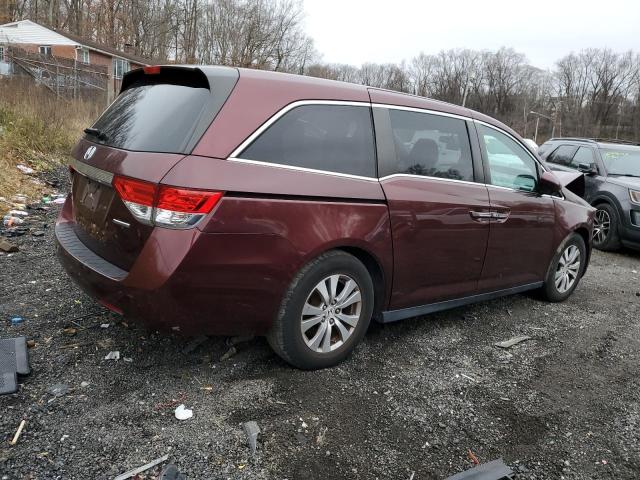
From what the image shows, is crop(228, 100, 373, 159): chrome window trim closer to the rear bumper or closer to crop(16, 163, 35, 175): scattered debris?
the rear bumper

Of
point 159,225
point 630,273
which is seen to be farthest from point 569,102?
point 159,225

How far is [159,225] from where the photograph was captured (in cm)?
252

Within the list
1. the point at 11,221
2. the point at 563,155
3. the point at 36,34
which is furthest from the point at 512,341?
the point at 36,34

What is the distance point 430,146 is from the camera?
3639 millimetres

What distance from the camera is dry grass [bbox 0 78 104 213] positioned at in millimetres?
7543

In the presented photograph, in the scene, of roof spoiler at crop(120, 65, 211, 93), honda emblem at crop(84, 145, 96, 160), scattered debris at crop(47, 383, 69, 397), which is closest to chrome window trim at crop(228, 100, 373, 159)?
roof spoiler at crop(120, 65, 211, 93)

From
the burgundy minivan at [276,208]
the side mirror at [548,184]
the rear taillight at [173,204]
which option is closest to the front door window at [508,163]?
the side mirror at [548,184]

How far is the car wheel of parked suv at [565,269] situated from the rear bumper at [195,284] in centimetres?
322

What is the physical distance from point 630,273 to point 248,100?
20.8ft

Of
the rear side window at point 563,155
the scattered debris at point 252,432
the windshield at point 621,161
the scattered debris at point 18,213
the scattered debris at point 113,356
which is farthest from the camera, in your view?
the rear side window at point 563,155

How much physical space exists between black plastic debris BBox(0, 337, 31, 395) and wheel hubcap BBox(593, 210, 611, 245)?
8029mm

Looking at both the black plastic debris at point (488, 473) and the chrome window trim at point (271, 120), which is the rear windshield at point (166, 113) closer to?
the chrome window trim at point (271, 120)

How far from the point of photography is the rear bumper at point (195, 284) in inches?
99.2

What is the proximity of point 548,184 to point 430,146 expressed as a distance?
1.50 metres
